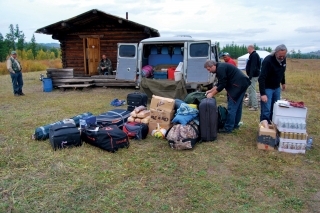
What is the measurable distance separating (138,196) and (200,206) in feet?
2.38

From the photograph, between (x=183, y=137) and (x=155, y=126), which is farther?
(x=155, y=126)

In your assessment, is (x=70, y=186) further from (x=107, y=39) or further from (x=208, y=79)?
(x=107, y=39)

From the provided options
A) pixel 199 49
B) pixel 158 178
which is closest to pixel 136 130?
pixel 158 178

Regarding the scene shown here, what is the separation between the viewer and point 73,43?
1314cm

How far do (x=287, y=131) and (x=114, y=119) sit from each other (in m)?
3.12

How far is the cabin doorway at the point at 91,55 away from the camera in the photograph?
12977mm

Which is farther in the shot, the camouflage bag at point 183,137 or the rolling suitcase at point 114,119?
the rolling suitcase at point 114,119

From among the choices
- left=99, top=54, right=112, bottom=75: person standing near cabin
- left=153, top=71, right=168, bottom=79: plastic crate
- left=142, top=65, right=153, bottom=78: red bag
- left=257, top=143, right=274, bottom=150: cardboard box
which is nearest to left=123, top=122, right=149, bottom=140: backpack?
left=257, top=143, right=274, bottom=150: cardboard box

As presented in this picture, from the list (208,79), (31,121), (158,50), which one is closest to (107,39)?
(158,50)

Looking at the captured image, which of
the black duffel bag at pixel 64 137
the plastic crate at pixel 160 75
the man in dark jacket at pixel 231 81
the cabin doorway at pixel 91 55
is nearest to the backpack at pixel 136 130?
the black duffel bag at pixel 64 137

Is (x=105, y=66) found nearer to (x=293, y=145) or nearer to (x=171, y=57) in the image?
(x=171, y=57)

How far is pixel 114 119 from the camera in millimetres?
5301

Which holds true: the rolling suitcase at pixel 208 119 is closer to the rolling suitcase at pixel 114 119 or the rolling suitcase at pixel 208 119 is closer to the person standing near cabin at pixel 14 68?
the rolling suitcase at pixel 114 119

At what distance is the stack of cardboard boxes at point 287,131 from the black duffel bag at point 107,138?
2311mm
